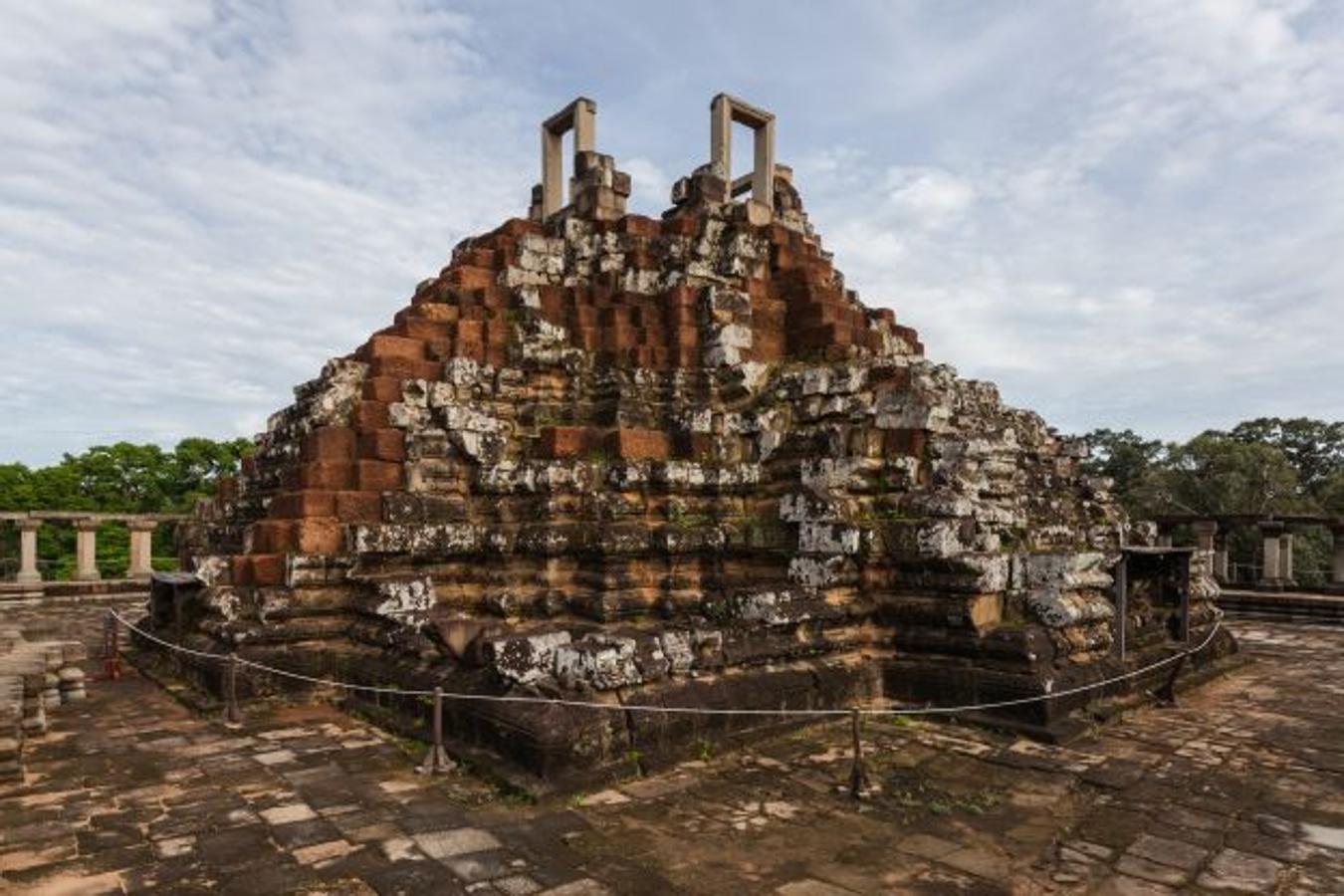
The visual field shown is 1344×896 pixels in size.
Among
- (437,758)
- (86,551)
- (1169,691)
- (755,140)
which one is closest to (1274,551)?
(1169,691)

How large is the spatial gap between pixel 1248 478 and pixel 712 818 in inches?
1624

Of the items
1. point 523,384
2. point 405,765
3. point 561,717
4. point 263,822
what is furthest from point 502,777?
point 523,384

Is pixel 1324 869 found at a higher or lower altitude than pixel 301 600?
lower

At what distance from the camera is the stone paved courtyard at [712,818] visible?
4.28 meters

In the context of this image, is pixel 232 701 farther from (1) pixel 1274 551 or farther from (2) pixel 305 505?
(1) pixel 1274 551

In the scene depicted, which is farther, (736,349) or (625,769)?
(736,349)

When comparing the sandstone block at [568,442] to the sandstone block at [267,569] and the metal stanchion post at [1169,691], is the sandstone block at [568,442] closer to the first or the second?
the sandstone block at [267,569]

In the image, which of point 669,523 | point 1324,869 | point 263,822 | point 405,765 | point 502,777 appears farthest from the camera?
point 669,523

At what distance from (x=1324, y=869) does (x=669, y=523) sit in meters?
5.57

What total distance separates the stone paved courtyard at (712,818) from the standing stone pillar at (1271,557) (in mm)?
14399

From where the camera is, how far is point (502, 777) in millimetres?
5461

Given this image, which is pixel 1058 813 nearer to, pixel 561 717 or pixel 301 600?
pixel 561 717

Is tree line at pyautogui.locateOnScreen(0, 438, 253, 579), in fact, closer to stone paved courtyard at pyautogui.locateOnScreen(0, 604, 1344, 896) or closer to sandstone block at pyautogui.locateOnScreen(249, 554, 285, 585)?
sandstone block at pyautogui.locateOnScreen(249, 554, 285, 585)


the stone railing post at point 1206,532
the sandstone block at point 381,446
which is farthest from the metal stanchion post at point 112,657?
the stone railing post at point 1206,532
